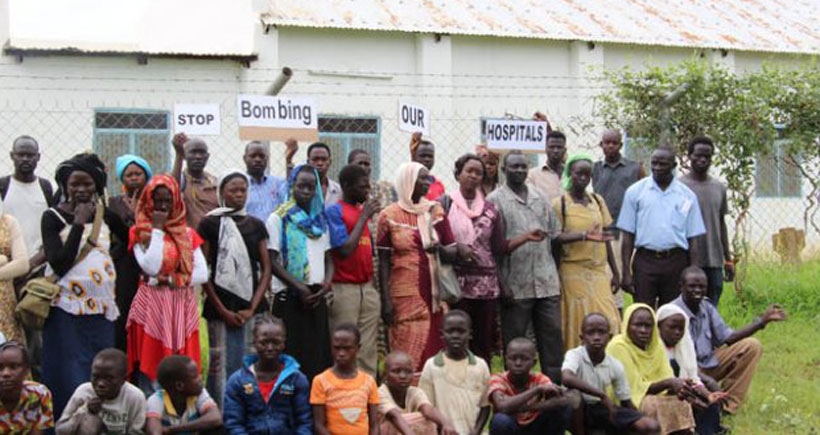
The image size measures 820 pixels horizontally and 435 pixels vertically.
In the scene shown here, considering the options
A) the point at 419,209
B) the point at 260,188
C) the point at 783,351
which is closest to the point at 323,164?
the point at 260,188

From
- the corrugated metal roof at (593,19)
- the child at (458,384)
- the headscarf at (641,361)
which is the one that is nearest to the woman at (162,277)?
the child at (458,384)

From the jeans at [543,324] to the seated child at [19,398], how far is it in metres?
2.85

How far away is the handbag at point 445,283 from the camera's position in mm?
6918

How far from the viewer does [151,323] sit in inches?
241

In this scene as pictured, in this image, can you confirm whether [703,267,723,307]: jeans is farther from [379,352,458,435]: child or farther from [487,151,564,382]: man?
[379,352,458,435]: child

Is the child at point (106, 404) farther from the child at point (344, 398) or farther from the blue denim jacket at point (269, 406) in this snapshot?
the child at point (344, 398)

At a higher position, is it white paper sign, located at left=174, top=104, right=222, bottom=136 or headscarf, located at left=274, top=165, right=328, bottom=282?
white paper sign, located at left=174, top=104, right=222, bottom=136

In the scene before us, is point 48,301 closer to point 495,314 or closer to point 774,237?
point 495,314

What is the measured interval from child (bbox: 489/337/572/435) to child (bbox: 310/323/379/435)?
66cm

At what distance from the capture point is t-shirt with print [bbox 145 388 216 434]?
5.67 metres

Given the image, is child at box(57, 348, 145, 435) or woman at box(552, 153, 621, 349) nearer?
child at box(57, 348, 145, 435)

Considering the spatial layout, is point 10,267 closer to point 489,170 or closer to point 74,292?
point 74,292

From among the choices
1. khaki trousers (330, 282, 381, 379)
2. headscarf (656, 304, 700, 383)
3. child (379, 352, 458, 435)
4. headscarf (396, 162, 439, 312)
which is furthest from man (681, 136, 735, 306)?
child (379, 352, 458, 435)

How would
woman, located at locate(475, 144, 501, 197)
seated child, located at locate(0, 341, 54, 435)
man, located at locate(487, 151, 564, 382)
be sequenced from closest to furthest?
seated child, located at locate(0, 341, 54, 435) → man, located at locate(487, 151, 564, 382) → woman, located at locate(475, 144, 501, 197)
